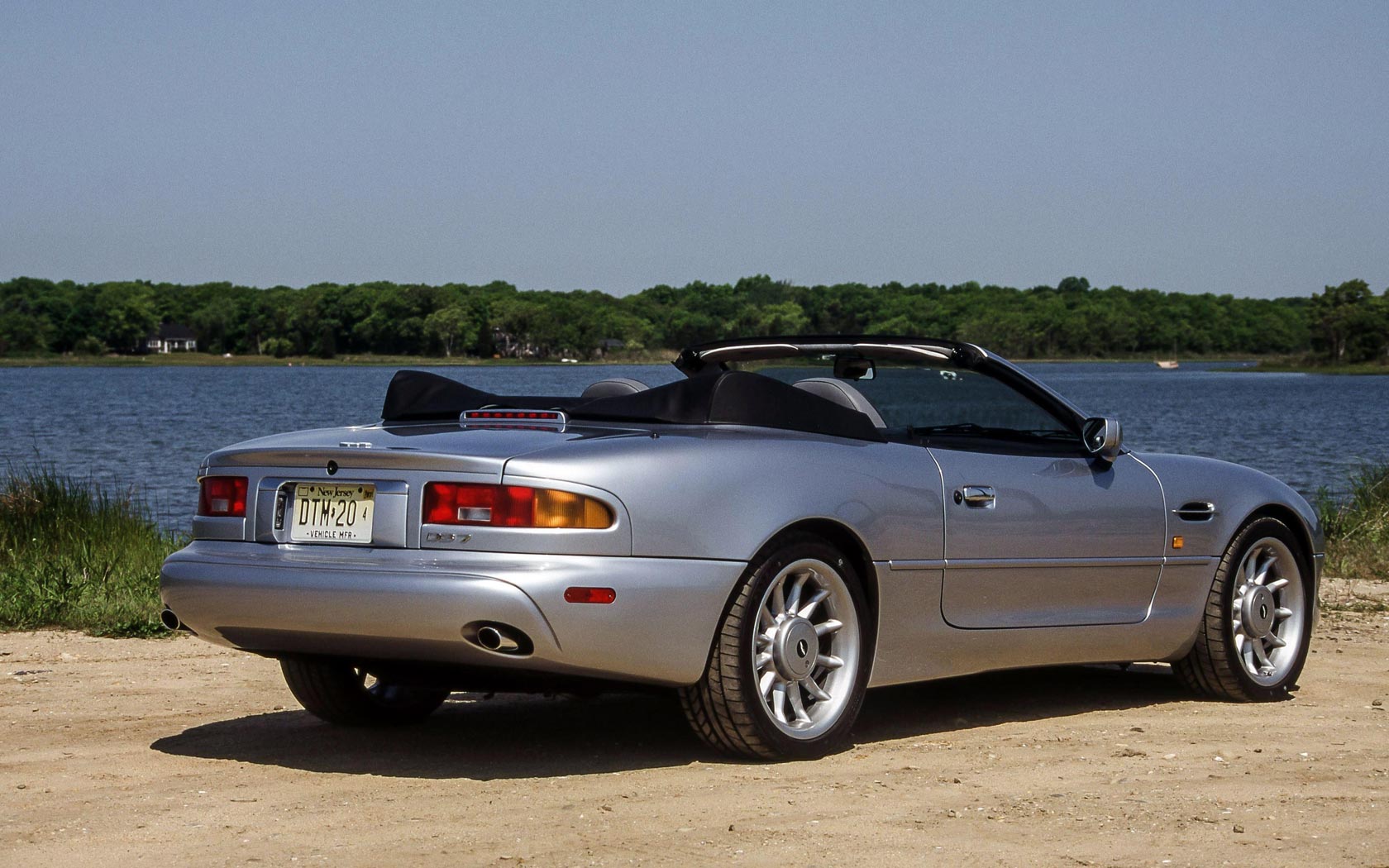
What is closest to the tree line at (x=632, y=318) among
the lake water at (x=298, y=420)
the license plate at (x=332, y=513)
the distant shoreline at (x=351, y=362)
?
the distant shoreline at (x=351, y=362)

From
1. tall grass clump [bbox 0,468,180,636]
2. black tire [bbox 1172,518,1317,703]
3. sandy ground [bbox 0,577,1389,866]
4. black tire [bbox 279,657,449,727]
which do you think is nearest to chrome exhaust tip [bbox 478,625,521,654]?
sandy ground [bbox 0,577,1389,866]

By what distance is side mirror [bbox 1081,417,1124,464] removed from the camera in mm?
6043

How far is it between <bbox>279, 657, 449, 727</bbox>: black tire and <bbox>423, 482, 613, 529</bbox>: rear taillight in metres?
1.35

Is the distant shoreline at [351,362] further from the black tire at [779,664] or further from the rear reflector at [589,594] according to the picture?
the rear reflector at [589,594]

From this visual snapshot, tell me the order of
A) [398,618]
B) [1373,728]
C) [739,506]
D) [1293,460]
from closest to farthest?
1. [398,618]
2. [739,506]
3. [1373,728]
4. [1293,460]

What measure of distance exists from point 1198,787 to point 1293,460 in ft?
103

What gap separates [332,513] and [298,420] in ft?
147

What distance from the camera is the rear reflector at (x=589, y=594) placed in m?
4.48

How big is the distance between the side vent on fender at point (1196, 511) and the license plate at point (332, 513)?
3155 mm

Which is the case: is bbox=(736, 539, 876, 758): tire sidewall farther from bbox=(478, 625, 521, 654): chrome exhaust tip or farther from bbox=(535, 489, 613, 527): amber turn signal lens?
bbox=(478, 625, 521, 654): chrome exhaust tip

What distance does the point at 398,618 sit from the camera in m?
4.53

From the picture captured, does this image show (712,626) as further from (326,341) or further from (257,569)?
(326,341)

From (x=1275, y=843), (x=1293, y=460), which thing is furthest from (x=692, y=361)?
(x=1293, y=460)

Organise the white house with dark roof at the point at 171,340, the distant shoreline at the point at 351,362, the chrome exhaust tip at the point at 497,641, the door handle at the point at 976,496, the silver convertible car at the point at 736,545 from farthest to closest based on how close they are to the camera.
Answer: the white house with dark roof at the point at 171,340 → the distant shoreline at the point at 351,362 → the door handle at the point at 976,496 → the silver convertible car at the point at 736,545 → the chrome exhaust tip at the point at 497,641
